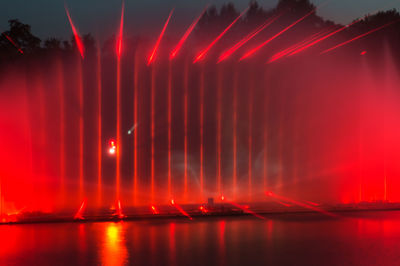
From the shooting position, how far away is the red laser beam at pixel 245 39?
2705 cm

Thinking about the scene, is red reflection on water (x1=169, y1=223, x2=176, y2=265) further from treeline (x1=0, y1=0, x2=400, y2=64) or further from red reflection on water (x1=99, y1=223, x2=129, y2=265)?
treeline (x1=0, y1=0, x2=400, y2=64)

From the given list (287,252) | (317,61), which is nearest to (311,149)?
(317,61)

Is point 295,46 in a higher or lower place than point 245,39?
lower

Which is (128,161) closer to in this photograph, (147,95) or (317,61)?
(147,95)

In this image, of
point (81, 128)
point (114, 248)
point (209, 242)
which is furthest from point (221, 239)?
point (81, 128)

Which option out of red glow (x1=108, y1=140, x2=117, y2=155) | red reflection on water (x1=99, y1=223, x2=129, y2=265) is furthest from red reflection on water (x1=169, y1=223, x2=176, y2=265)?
red glow (x1=108, y1=140, x2=117, y2=155)

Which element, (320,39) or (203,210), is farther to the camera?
(320,39)

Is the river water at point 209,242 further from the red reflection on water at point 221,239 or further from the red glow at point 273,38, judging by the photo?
the red glow at point 273,38

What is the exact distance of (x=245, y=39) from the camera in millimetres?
29109

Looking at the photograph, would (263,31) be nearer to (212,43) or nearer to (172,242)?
(212,43)

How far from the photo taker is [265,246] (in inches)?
351

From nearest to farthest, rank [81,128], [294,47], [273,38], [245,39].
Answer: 1. [81,128]
2. [294,47]
3. [273,38]
4. [245,39]

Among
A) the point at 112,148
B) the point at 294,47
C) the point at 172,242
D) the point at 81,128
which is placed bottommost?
the point at 172,242

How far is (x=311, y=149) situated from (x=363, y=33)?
9376 millimetres
